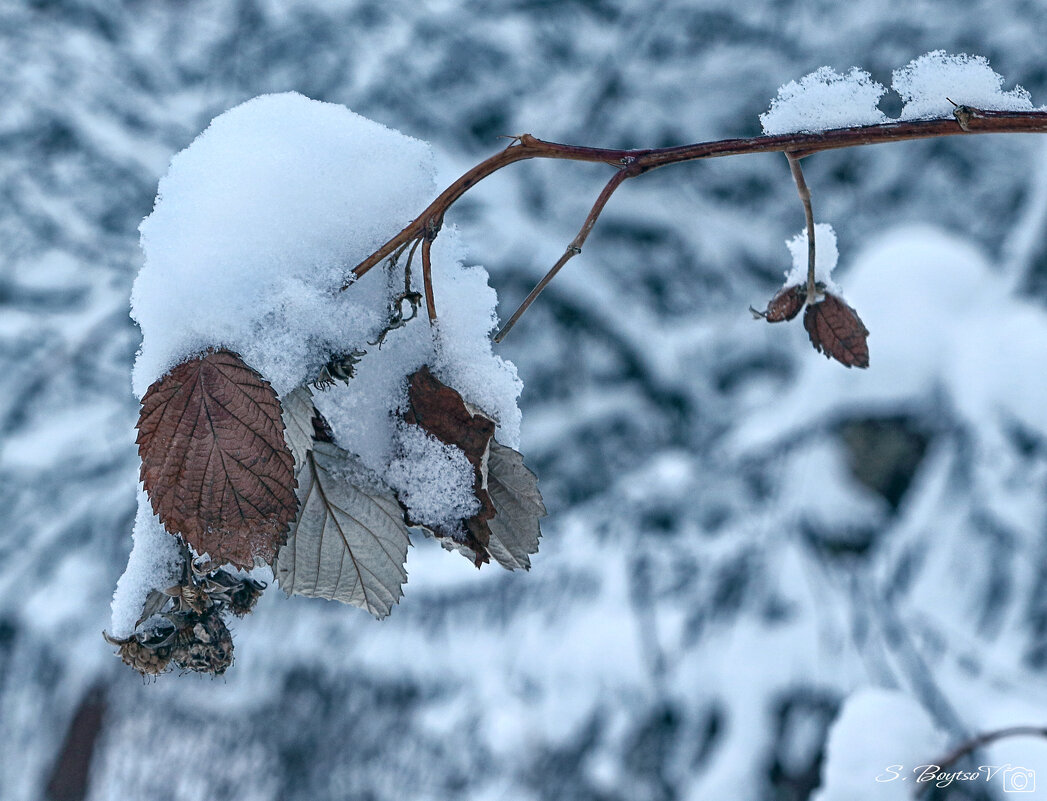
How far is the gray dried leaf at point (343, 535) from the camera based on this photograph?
47 centimetres

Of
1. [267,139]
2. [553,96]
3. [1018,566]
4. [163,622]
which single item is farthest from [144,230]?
[553,96]

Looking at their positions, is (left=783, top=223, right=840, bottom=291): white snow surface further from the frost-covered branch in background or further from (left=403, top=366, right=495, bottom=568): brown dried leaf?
(left=403, top=366, right=495, bottom=568): brown dried leaf

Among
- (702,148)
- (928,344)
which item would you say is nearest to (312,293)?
(702,148)

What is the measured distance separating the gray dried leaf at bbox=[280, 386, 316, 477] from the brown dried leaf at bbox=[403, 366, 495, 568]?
0.07 meters

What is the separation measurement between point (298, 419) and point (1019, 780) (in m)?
1.60

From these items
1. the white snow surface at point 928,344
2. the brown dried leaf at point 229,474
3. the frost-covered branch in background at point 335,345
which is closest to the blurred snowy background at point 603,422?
the white snow surface at point 928,344

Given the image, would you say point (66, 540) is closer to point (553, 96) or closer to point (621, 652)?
point (621, 652)

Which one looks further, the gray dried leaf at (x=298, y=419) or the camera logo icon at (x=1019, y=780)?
the camera logo icon at (x=1019, y=780)

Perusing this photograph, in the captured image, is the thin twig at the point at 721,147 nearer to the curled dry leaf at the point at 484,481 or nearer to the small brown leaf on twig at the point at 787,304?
the curled dry leaf at the point at 484,481

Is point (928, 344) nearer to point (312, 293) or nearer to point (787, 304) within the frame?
point (787, 304)

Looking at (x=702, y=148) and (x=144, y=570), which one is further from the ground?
(x=702, y=148)

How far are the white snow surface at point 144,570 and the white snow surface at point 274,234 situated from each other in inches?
3.6

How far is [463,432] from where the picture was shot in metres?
0.46

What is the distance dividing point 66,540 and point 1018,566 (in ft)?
9.54
